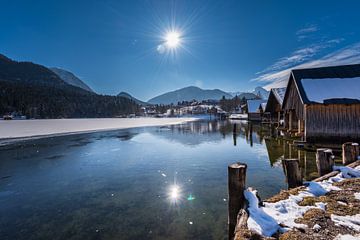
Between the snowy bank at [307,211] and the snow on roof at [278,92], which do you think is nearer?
the snowy bank at [307,211]

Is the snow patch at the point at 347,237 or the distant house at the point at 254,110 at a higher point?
the distant house at the point at 254,110

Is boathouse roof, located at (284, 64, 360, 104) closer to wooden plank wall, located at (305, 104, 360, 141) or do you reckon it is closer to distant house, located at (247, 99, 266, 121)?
wooden plank wall, located at (305, 104, 360, 141)

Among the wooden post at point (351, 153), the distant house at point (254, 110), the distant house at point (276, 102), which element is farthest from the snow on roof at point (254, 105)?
the wooden post at point (351, 153)

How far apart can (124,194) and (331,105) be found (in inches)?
624

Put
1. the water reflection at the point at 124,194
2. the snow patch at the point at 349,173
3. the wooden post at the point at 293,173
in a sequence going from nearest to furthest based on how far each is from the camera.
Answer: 1. the water reflection at the point at 124,194
2. the wooden post at the point at 293,173
3. the snow patch at the point at 349,173

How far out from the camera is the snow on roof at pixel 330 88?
1404cm

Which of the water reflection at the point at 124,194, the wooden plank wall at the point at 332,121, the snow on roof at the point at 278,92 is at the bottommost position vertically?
the water reflection at the point at 124,194

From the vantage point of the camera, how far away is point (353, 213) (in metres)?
3.50

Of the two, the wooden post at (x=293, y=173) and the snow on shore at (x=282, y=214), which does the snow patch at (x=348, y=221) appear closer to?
the snow on shore at (x=282, y=214)

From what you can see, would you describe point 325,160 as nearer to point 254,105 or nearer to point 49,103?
point 254,105

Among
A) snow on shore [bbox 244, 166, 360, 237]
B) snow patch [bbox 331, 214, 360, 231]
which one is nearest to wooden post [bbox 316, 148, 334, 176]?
snow on shore [bbox 244, 166, 360, 237]

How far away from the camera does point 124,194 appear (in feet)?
23.4

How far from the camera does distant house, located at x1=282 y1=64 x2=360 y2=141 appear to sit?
13680 mm

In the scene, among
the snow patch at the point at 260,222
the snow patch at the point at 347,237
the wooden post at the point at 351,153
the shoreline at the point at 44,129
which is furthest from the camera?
the shoreline at the point at 44,129
